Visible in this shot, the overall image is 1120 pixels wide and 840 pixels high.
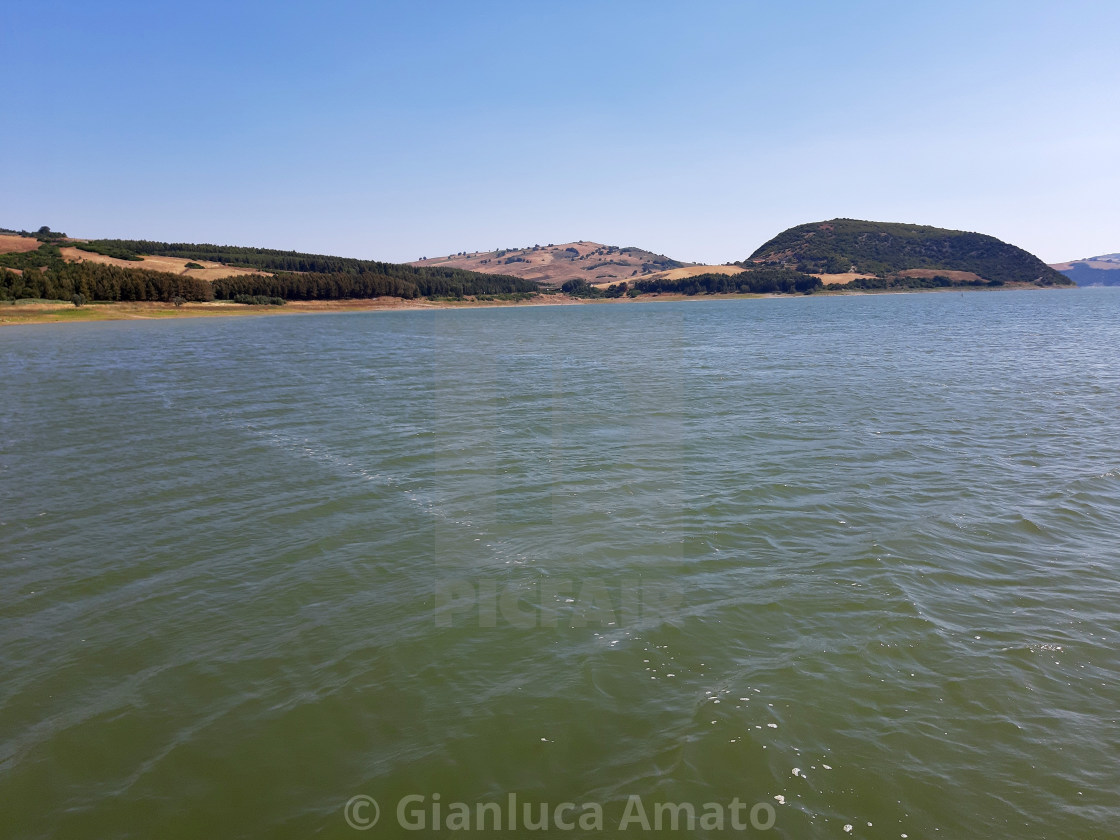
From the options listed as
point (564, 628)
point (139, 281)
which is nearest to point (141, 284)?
point (139, 281)

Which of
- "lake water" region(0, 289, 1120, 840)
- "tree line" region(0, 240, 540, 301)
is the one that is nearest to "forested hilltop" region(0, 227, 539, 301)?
"tree line" region(0, 240, 540, 301)

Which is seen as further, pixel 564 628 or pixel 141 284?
pixel 141 284

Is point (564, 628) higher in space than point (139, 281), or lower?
lower

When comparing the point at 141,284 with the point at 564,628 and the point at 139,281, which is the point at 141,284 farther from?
the point at 564,628

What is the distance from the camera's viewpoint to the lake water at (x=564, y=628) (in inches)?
232

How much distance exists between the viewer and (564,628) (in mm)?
8781

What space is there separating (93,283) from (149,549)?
124 m

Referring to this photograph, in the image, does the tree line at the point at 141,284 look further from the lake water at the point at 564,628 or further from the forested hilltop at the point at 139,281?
the lake water at the point at 564,628

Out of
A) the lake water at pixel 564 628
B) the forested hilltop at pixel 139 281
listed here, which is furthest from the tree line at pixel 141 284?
the lake water at pixel 564 628

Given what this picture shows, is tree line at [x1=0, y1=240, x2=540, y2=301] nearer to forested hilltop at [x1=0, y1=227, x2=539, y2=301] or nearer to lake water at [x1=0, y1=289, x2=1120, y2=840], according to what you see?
forested hilltop at [x1=0, y1=227, x2=539, y2=301]

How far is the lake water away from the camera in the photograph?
589 centimetres

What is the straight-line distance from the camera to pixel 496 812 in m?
5.68

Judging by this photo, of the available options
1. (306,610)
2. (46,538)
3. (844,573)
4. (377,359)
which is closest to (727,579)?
(844,573)

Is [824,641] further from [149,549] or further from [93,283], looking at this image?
[93,283]
